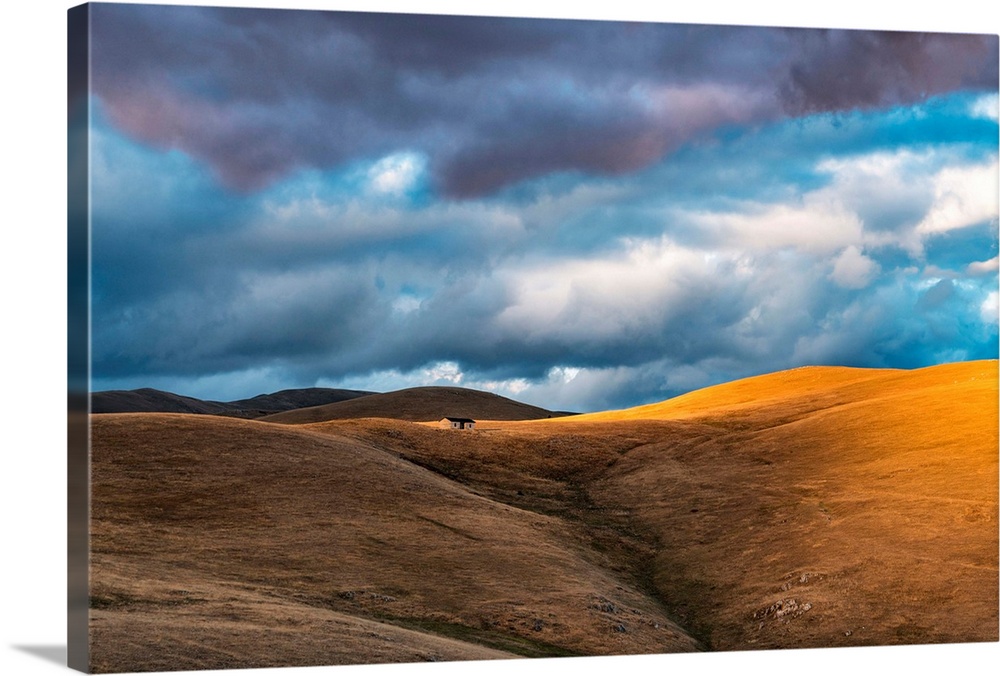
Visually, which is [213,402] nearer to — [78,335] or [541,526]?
[78,335]

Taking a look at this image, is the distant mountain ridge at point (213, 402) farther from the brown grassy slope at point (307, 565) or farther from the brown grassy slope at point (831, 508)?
the brown grassy slope at point (831, 508)

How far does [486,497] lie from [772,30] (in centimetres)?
1751

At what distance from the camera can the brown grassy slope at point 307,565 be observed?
27562 millimetres

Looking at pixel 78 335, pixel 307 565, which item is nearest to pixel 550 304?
pixel 307 565

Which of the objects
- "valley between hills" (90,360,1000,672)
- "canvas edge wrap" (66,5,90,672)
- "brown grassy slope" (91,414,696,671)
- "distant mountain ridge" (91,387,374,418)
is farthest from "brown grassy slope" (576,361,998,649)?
"canvas edge wrap" (66,5,90,672)

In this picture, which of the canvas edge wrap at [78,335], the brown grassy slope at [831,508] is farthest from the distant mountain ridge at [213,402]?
the brown grassy slope at [831,508]

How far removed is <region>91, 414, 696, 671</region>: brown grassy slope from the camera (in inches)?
1085

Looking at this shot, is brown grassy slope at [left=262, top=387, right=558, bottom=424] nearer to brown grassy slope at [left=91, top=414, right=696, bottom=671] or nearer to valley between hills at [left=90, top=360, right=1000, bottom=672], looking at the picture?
valley between hills at [left=90, top=360, right=1000, bottom=672]

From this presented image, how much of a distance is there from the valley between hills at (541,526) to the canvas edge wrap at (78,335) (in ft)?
1.53

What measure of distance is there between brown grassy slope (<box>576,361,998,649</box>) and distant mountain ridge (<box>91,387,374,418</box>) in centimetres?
1136

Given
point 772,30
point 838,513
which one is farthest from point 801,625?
point 772,30

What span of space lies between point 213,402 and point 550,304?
32.7ft

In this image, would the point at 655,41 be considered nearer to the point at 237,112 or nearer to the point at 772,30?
the point at 772,30

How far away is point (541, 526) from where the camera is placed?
1535 inches
